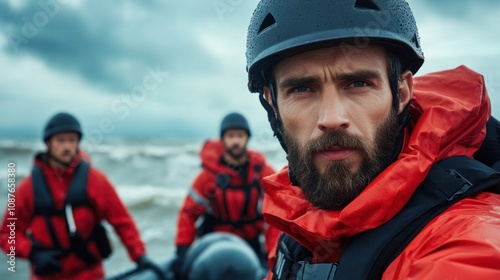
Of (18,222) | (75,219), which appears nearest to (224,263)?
(75,219)

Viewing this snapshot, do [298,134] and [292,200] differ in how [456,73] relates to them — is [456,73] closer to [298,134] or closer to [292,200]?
[298,134]

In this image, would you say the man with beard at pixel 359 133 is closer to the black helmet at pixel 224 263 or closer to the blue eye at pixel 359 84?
the blue eye at pixel 359 84

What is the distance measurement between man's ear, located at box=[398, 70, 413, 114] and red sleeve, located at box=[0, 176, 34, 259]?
15.4ft

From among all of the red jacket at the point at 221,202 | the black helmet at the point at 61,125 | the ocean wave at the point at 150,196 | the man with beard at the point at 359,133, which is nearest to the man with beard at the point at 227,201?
the red jacket at the point at 221,202

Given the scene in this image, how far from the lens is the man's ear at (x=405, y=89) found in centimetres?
174

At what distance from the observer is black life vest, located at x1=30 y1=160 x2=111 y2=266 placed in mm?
5102

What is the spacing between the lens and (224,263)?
193 inches

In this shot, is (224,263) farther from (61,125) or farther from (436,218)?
(436,218)

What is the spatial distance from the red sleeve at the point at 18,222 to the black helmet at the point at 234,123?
3.06 m

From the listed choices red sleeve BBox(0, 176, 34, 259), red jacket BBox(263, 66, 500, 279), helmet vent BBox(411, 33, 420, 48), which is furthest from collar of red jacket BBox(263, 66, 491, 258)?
red sleeve BBox(0, 176, 34, 259)

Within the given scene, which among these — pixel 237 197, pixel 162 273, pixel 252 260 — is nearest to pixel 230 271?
pixel 252 260

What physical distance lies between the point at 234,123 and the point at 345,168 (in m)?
5.63

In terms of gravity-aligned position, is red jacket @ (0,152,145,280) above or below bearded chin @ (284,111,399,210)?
below

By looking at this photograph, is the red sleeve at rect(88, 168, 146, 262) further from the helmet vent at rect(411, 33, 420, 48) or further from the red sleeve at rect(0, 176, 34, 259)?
the helmet vent at rect(411, 33, 420, 48)
